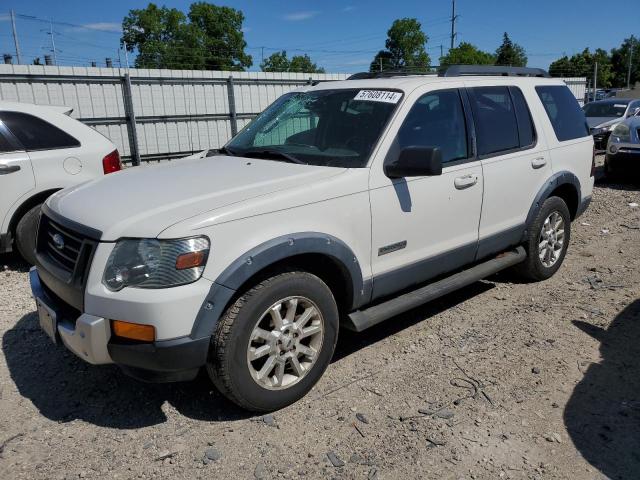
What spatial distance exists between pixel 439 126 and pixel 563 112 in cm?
199

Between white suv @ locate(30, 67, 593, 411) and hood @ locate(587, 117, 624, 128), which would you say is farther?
hood @ locate(587, 117, 624, 128)

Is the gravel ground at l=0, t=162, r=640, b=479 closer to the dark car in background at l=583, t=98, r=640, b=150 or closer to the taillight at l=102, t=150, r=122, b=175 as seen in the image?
the taillight at l=102, t=150, r=122, b=175

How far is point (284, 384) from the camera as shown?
3.14 meters

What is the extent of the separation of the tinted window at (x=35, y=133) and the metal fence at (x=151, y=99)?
582 cm

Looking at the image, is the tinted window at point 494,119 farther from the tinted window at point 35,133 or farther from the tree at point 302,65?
the tree at point 302,65

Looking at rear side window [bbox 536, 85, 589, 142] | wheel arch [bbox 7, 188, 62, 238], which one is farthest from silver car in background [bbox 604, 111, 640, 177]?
wheel arch [bbox 7, 188, 62, 238]

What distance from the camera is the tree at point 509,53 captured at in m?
78.1

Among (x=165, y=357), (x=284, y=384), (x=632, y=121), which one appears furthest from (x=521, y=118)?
(x=632, y=121)

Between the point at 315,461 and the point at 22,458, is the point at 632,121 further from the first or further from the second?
the point at 22,458

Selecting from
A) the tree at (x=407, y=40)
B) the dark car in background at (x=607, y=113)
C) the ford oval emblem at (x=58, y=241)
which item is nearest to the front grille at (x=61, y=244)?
the ford oval emblem at (x=58, y=241)

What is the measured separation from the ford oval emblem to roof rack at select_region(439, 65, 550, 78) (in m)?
3.15

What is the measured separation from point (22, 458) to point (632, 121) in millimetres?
10692

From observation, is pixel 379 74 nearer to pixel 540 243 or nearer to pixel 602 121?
pixel 540 243

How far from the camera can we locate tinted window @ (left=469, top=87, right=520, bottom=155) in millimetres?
4207
